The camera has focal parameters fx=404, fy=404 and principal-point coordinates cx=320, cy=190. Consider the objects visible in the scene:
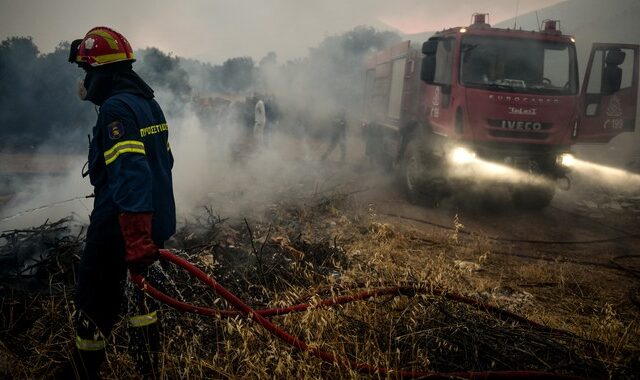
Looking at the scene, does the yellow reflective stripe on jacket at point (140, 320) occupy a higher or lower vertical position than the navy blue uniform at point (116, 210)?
lower

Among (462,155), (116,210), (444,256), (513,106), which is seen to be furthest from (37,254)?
(513,106)

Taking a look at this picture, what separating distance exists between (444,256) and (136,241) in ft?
12.2

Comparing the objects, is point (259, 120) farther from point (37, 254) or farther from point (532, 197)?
point (37, 254)

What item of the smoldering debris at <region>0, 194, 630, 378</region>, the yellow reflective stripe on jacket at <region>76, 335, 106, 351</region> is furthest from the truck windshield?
the yellow reflective stripe on jacket at <region>76, 335, 106, 351</region>

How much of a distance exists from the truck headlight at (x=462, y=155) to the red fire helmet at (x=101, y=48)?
551 centimetres

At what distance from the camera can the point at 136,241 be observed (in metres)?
2.07

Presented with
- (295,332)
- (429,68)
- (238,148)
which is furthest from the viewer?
(238,148)

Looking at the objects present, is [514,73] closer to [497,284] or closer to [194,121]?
[497,284]

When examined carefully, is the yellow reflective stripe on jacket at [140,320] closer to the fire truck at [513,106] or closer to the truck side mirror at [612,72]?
the fire truck at [513,106]

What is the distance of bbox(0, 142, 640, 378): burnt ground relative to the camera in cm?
253

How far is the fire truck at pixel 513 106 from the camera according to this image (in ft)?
21.3

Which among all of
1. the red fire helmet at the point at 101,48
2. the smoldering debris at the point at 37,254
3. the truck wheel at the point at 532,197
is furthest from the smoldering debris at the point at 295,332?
the truck wheel at the point at 532,197

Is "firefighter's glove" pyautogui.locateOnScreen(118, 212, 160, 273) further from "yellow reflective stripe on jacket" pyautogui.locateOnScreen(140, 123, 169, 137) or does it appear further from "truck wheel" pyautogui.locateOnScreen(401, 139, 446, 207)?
"truck wheel" pyautogui.locateOnScreen(401, 139, 446, 207)

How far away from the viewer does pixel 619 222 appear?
715 centimetres
